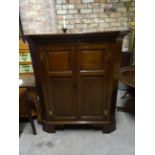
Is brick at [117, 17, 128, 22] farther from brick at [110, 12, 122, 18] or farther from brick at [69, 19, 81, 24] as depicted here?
brick at [69, 19, 81, 24]

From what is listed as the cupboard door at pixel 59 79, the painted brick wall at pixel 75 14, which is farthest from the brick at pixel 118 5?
the cupboard door at pixel 59 79

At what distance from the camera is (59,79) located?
184cm

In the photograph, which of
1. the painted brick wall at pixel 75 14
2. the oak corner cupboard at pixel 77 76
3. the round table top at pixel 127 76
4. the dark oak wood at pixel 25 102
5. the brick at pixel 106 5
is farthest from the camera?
the brick at pixel 106 5

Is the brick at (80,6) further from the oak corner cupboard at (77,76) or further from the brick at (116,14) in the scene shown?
the oak corner cupboard at (77,76)

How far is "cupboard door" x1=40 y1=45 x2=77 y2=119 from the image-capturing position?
1.75 metres

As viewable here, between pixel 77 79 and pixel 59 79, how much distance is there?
17cm

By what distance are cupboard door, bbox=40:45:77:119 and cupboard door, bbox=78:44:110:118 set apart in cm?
9

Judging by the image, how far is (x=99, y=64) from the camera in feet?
5.78

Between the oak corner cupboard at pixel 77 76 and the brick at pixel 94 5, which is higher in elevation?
the brick at pixel 94 5

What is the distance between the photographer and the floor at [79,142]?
1.75m

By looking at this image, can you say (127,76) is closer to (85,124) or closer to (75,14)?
(85,124)

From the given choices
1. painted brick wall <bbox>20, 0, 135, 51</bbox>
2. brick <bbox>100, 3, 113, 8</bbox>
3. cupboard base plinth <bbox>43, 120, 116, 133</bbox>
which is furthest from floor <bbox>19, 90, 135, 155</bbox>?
brick <bbox>100, 3, 113, 8</bbox>
